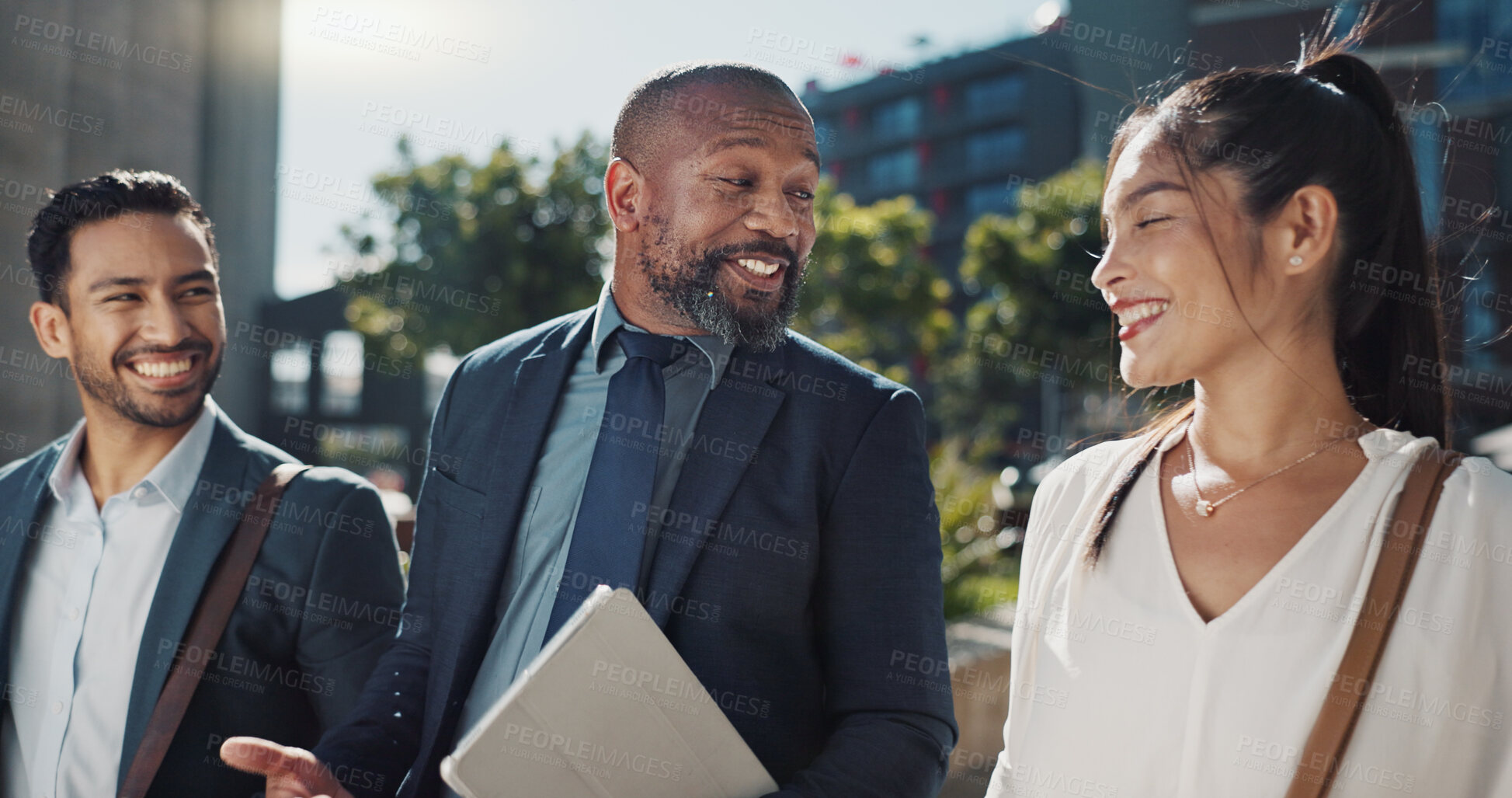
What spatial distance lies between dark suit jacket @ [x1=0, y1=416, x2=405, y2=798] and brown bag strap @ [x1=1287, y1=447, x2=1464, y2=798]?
6.35ft

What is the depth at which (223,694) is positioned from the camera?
229cm

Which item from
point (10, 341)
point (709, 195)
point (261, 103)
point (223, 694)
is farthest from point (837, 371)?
point (261, 103)

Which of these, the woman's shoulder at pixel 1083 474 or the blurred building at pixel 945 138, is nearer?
the woman's shoulder at pixel 1083 474

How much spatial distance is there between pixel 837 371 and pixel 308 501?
1292mm

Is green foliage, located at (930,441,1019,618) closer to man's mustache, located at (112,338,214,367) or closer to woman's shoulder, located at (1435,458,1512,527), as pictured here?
man's mustache, located at (112,338,214,367)

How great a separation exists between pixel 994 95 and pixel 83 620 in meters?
54.4

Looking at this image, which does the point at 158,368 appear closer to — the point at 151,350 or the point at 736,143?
the point at 151,350

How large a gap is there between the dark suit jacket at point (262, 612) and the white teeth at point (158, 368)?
21 centimetres

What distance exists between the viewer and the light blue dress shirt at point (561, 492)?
2053 millimetres

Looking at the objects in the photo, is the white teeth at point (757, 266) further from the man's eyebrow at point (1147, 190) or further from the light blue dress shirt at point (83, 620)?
the light blue dress shirt at point (83, 620)

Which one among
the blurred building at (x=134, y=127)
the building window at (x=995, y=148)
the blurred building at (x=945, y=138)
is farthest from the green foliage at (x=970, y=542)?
the building window at (x=995, y=148)

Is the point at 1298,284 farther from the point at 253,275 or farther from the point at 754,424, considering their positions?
the point at 253,275

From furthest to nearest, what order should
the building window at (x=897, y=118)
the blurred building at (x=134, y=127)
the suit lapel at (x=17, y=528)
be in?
1. the building window at (x=897, y=118)
2. the blurred building at (x=134, y=127)
3. the suit lapel at (x=17, y=528)

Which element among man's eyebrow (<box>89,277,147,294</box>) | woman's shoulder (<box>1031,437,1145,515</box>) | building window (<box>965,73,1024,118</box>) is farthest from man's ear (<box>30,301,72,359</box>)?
building window (<box>965,73,1024,118</box>)
